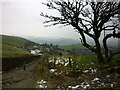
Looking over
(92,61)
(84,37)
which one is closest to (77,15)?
(84,37)

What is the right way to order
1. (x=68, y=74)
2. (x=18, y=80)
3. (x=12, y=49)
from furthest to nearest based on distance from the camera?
(x=12, y=49) → (x=68, y=74) → (x=18, y=80)

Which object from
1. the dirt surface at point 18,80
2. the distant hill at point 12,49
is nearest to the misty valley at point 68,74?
the dirt surface at point 18,80

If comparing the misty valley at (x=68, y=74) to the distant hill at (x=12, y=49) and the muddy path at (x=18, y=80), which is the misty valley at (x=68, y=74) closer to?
the muddy path at (x=18, y=80)

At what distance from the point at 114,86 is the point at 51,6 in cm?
1622

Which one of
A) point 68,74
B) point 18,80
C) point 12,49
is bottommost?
point 18,80

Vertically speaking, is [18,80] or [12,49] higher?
[12,49]

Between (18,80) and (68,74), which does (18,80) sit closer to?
(18,80)

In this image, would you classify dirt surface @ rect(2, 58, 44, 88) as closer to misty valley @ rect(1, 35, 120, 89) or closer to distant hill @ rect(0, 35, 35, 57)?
misty valley @ rect(1, 35, 120, 89)

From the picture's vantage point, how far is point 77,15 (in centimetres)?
2047

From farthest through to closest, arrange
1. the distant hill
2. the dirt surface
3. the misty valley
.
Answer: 1. the distant hill
2. the dirt surface
3. the misty valley

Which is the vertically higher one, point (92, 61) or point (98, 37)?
point (98, 37)

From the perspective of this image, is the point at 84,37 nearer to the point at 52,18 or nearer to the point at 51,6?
the point at 52,18

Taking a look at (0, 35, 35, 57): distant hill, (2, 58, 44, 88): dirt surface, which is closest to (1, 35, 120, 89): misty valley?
(2, 58, 44, 88): dirt surface

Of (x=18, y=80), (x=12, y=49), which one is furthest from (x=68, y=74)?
(x=12, y=49)
